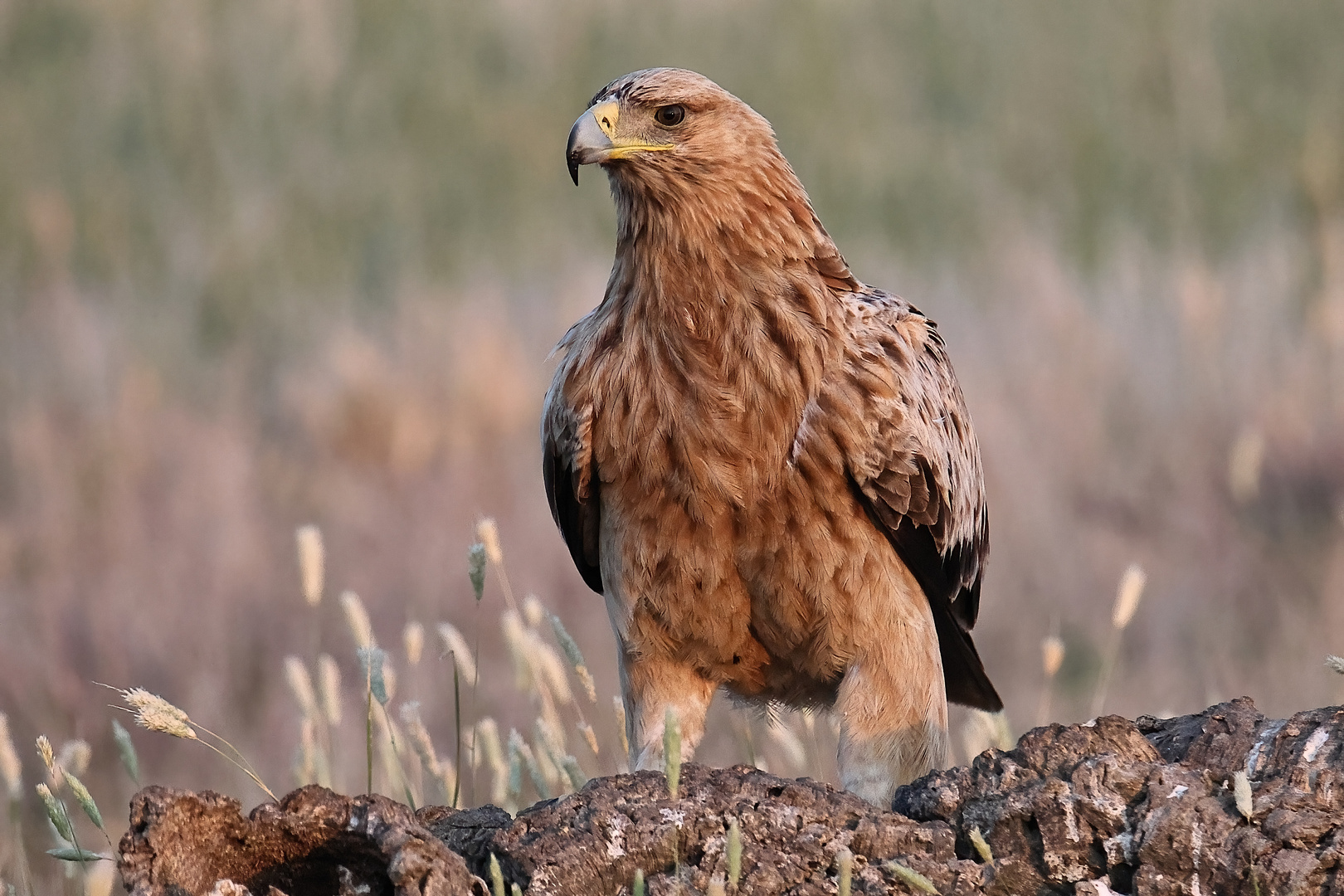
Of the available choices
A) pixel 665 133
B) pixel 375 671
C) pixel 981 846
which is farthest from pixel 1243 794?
pixel 665 133

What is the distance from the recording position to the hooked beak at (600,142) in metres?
4.32

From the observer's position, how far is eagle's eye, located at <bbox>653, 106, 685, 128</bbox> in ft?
14.7

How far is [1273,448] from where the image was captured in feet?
35.9

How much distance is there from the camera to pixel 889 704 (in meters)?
4.57

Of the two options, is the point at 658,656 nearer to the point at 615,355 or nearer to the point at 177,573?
the point at 615,355

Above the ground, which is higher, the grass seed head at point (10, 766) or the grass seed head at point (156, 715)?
the grass seed head at point (10, 766)

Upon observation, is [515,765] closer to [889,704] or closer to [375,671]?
[375,671]

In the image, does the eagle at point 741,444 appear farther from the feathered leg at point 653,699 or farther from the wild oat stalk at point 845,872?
the wild oat stalk at point 845,872

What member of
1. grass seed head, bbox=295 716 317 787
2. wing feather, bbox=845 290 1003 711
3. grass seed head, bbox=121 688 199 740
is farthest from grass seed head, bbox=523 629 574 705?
grass seed head, bbox=121 688 199 740

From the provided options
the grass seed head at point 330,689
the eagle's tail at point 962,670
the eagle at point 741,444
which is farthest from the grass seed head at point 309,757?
the eagle's tail at point 962,670

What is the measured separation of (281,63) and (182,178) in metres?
Answer: 1.92

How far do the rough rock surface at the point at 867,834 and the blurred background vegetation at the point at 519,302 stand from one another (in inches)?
108

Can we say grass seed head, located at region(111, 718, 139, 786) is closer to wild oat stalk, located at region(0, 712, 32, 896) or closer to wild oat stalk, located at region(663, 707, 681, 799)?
wild oat stalk, located at region(0, 712, 32, 896)

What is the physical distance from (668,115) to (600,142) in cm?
23
